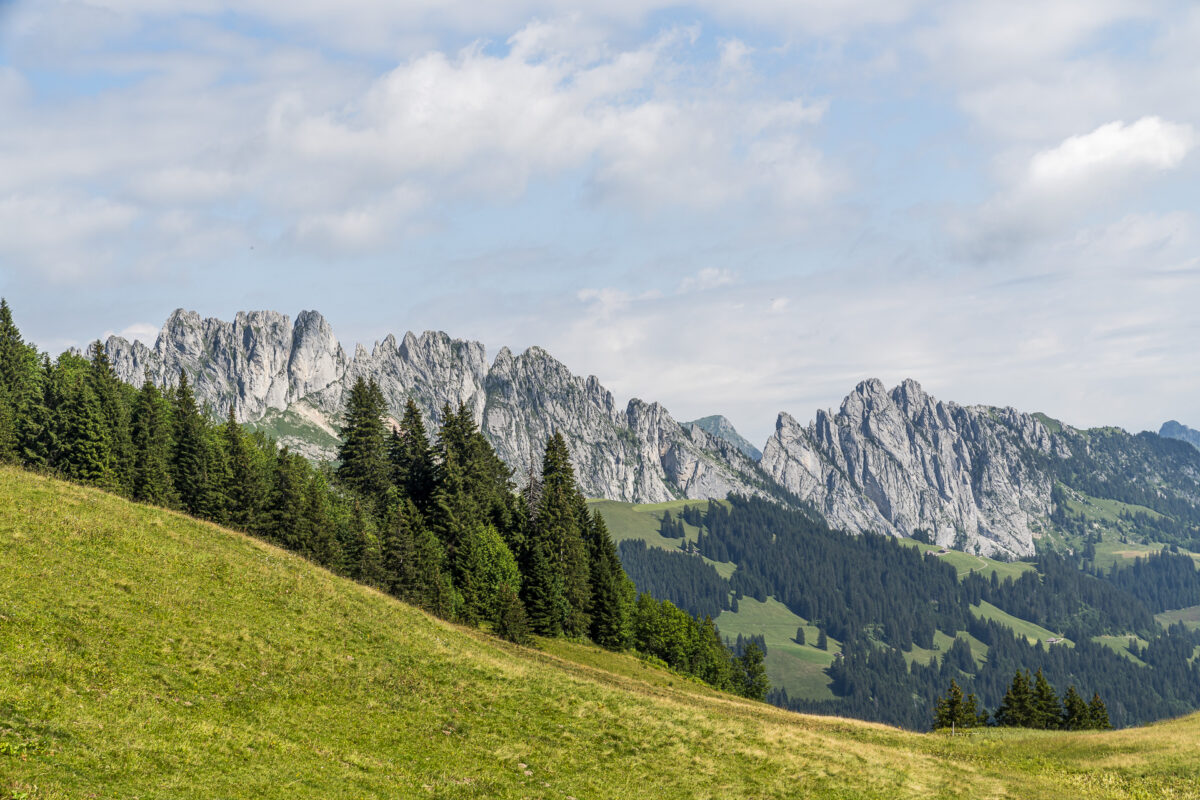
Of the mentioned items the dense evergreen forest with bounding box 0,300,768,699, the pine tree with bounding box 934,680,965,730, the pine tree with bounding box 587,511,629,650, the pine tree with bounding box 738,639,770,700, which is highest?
the dense evergreen forest with bounding box 0,300,768,699

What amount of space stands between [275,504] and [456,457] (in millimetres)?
22287

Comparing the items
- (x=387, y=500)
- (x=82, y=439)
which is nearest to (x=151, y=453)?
(x=82, y=439)

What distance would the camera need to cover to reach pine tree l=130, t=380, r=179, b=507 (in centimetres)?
8444

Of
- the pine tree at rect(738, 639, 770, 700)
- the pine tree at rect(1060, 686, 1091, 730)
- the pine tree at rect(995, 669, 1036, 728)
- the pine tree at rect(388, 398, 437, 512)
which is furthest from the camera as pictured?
the pine tree at rect(738, 639, 770, 700)

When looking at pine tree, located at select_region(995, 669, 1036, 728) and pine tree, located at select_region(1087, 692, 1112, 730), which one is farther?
pine tree, located at select_region(995, 669, 1036, 728)

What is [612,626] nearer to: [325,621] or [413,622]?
[413,622]

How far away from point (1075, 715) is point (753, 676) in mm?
49516

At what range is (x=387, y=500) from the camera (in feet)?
322

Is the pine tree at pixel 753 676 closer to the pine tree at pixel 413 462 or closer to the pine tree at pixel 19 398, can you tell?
the pine tree at pixel 413 462

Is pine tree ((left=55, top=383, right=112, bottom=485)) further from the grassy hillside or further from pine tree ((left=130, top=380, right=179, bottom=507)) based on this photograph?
the grassy hillside

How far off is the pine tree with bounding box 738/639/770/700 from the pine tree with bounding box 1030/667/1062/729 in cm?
4047

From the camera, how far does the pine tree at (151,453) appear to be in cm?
8444

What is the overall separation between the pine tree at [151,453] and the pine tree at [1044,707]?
340 ft

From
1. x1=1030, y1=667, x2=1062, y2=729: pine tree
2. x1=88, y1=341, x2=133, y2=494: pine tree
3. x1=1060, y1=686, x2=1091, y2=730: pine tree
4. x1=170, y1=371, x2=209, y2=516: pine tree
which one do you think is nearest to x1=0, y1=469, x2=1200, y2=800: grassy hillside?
x1=88, y1=341, x2=133, y2=494: pine tree
